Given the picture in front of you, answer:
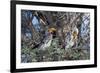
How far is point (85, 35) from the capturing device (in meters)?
2.08

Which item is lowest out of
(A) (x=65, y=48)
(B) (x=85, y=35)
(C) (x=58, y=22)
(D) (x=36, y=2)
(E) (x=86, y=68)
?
(E) (x=86, y=68)

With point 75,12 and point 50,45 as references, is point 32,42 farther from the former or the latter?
point 75,12

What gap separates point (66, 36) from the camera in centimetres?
201

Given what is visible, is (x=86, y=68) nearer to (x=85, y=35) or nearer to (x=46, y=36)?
(x=85, y=35)

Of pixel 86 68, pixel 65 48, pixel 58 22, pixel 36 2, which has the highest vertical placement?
pixel 36 2

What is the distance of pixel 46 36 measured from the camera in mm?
1947

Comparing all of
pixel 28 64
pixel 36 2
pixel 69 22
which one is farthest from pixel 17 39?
pixel 69 22

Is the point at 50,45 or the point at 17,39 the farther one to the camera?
the point at 50,45

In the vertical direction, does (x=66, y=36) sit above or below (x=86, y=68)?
above

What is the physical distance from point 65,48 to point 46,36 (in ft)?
0.76

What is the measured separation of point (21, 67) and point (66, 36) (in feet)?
1.76

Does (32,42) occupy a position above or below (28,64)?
above

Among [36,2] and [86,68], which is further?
[86,68]

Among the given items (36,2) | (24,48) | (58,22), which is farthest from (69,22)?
(24,48)
